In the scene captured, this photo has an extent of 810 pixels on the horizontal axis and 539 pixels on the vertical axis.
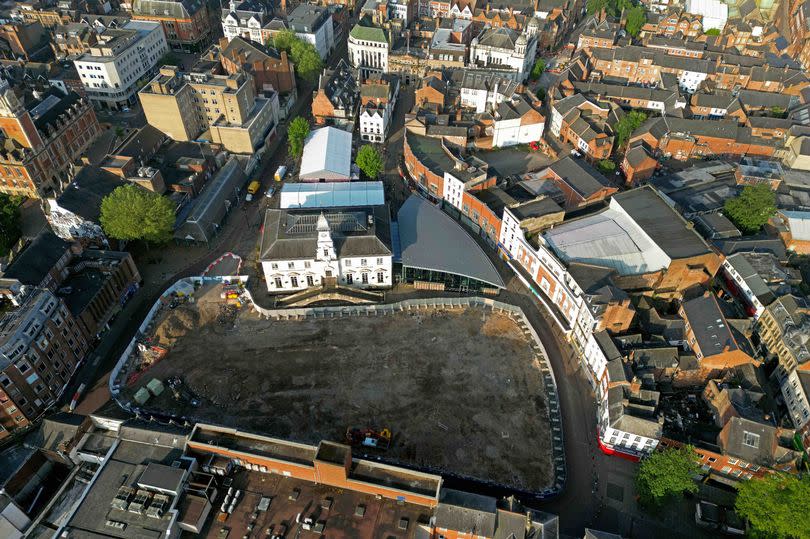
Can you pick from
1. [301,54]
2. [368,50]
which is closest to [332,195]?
[301,54]

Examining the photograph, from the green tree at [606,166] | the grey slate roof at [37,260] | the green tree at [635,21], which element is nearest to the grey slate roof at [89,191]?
the grey slate roof at [37,260]

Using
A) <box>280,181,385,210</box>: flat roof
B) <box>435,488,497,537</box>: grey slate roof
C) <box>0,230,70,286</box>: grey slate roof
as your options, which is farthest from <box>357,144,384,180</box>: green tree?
<box>435,488,497,537</box>: grey slate roof

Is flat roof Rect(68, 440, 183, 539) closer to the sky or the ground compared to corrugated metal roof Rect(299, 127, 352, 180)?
closer to the ground

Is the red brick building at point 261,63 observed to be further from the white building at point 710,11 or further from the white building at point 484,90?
the white building at point 710,11

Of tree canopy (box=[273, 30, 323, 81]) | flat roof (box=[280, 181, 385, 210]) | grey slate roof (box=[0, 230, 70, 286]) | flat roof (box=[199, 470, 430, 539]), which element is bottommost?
flat roof (box=[199, 470, 430, 539])

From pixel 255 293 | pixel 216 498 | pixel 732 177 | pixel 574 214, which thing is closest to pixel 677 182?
pixel 732 177

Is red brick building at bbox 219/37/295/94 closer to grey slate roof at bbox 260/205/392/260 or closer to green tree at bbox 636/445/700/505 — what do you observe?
grey slate roof at bbox 260/205/392/260
